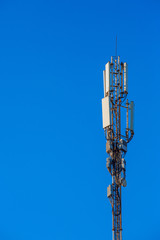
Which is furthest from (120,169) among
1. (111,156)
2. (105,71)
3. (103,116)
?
(105,71)

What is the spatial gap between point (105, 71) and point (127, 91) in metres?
4.30

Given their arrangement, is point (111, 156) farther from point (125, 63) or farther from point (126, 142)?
point (125, 63)

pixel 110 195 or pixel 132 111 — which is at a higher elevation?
pixel 132 111

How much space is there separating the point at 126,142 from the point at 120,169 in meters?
4.07

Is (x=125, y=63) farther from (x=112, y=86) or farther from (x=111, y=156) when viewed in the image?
(x=111, y=156)

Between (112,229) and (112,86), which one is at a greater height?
(112,86)

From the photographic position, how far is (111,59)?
92.5 metres

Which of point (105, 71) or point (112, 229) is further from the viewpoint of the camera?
point (105, 71)

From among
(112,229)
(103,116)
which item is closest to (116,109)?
(103,116)

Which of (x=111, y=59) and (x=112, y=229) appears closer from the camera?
(x=112, y=229)

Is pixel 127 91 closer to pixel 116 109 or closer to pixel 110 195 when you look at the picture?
pixel 116 109

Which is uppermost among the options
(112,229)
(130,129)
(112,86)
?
(112,86)

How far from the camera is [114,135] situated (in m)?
89.9

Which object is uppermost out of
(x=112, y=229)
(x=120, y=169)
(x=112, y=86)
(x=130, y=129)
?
(x=112, y=86)
